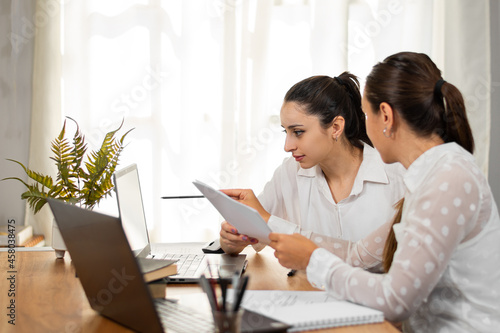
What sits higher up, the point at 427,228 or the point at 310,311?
the point at 427,228

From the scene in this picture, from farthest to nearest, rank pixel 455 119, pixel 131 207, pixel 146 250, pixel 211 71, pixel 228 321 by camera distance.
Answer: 1. pixel 211 71
2. pixel 146 250
3. pixel 131 207
4. pixel 455 119
5. pixel 228 321

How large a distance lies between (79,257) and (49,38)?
2091 millimetres

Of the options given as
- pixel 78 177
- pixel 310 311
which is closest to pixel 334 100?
pixel 78 177

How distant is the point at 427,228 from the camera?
3.69ft

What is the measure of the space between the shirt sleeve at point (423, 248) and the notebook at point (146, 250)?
17.9 inches

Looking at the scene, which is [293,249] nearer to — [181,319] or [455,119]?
[181,319]

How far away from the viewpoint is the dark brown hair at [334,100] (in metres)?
1.93

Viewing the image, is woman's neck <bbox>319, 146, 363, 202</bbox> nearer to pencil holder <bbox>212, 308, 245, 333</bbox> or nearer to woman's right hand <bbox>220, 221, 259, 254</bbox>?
woman's right hand <bbox>220, 221, 259, 254</bbox>

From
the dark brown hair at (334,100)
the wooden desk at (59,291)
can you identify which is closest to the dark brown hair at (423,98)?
the wooden desk at (59,291)

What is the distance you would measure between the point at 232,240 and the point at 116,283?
70 cm

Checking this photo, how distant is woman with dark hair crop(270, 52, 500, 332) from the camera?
113cm

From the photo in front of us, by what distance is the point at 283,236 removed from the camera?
1.33 metres

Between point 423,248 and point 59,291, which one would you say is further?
point 59,291

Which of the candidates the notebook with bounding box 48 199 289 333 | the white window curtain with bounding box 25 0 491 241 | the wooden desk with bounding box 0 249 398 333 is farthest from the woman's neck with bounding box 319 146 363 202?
the white window curtain with bounding box 25 0 491 241
